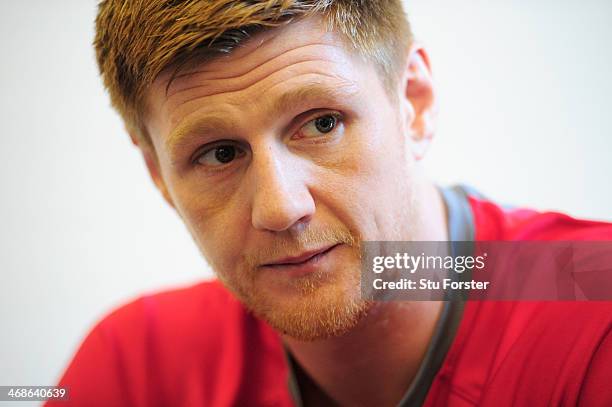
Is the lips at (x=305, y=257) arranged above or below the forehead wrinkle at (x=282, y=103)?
below

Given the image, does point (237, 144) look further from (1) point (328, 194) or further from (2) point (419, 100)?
(2) point (419, 100)

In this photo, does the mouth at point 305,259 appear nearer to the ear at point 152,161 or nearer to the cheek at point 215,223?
the cheek at point 215,223

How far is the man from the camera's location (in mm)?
776

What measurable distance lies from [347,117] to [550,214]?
397 millimetres

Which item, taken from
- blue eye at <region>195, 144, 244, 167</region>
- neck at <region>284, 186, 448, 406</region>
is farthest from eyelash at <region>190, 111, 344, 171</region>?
neck at <region>284, 186, 448, 406</region>

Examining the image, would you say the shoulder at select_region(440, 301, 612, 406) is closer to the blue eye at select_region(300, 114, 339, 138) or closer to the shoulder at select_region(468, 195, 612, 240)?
the shoulder at select_region(468, 195, 612, 240)

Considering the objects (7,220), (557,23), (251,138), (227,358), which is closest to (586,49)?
(557,23)

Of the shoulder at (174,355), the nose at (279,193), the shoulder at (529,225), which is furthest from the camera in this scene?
the shoulder at (174,355)

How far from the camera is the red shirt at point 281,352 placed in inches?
30.9

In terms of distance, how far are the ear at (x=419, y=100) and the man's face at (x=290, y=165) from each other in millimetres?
77

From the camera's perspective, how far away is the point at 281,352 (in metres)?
1.08

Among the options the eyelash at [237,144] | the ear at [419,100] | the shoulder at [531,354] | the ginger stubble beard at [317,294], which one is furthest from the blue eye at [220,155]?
the shoulder at [531,354]

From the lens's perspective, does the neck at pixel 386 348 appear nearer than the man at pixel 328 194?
No

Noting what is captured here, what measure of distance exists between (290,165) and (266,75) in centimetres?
12
